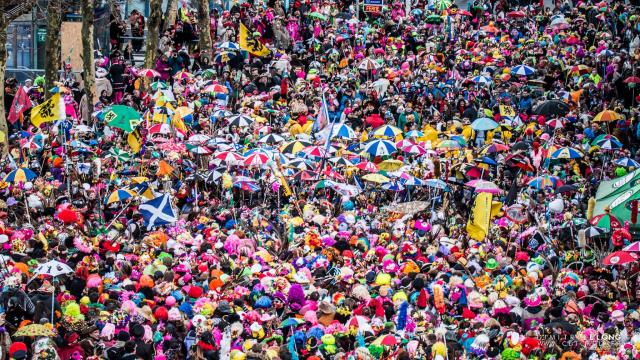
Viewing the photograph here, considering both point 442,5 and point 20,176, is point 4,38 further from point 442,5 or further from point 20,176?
point 442,5

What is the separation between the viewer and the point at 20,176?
93.6ft

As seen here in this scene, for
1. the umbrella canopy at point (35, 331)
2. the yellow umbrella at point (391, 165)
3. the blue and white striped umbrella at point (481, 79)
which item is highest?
the blue and white striped umbrella at point (481, 79)

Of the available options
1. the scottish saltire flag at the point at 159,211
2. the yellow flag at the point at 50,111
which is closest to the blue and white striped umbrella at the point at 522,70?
the yellow flag at the point at 50,111

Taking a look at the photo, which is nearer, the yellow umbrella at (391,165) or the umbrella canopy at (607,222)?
the umbrella canopy at (607,222)

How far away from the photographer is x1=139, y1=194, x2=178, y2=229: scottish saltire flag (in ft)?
86.4

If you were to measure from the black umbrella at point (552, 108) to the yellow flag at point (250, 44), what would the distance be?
8939mm

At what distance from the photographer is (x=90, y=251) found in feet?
80.5

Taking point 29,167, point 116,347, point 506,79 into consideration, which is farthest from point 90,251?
point 506,79

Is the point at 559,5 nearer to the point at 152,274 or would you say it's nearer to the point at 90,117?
the point at 90,117

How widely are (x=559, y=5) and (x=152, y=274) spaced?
24.3m

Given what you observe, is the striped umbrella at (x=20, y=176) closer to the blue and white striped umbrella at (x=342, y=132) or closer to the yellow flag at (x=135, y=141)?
the yellow flag at (x=135, y=141)

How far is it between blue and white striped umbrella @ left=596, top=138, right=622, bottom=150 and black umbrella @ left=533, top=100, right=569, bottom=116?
7.84 ft

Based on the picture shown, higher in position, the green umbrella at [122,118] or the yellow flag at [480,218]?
the green umbrella at [122,118]

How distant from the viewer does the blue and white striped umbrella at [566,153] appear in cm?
3013
